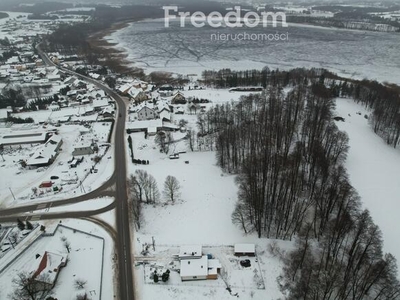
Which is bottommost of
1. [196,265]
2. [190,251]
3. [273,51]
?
[196,265]

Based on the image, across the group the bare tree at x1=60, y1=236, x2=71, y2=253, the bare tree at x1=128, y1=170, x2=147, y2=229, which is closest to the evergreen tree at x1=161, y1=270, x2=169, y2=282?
the bare tree at x1=128, y1=170, x2=147, y2=229

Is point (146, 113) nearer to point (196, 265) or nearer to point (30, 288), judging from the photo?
point (196, 265)

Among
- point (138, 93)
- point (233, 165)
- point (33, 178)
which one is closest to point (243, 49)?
point (138, 93)

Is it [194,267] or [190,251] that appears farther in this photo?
[190,251]

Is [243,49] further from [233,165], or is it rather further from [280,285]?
[280,285]

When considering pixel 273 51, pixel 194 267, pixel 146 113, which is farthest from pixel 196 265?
pixel 273 51

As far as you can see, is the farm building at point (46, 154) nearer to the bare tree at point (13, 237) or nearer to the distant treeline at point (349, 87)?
the bare tree at point (13, 237)
